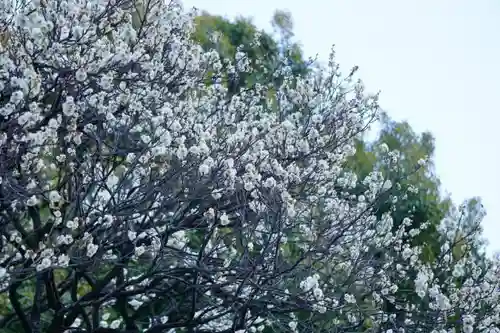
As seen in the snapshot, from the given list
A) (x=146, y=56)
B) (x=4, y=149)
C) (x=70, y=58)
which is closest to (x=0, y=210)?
(x=4, y=149)

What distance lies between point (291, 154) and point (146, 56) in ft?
6.74

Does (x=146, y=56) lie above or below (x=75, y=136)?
above

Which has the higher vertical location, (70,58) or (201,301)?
(70,58)

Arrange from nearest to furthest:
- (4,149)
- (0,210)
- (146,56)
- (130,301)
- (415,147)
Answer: (4,149)
(0,210)
(146,56)
(130,301)
(415,147)

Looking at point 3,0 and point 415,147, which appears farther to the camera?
point 415,147

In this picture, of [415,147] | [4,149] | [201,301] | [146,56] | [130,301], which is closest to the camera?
[4,149]

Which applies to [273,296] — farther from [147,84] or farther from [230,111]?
[230,111]

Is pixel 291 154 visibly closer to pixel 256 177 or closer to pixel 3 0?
pixel 256 177

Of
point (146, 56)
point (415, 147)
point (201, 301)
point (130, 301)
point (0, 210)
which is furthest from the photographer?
point (415, 147)

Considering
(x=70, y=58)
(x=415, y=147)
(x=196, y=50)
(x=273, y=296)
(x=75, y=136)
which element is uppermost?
(x=415, y=147)

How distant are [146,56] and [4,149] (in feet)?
5.65

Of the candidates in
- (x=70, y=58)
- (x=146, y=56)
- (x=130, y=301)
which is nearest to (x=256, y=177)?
(x=146, y=56)

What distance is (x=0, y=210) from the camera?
21.4 ft

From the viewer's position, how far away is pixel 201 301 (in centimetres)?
784
